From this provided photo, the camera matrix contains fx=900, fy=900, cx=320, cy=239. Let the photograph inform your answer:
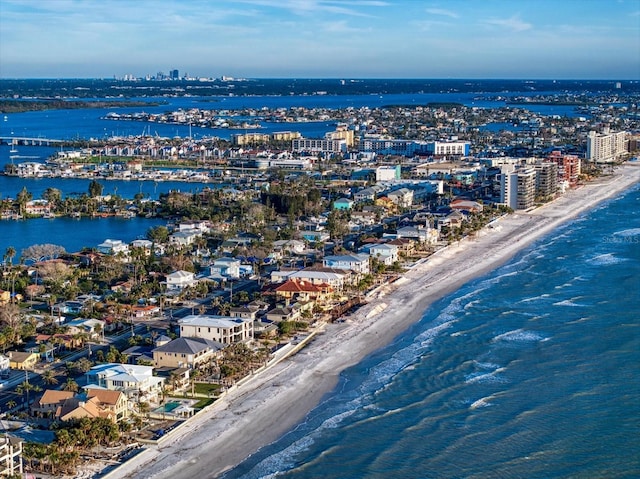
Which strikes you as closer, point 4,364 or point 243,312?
point 4,364

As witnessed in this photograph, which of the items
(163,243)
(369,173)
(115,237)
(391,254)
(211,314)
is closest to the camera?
(211,314)

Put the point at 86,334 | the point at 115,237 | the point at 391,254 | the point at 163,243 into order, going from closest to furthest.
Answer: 1. the point at 86,334
2. the point at 391,254
3. the point at 163,243
4. the point at 115,237

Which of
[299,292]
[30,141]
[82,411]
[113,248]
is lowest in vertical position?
[82,411]

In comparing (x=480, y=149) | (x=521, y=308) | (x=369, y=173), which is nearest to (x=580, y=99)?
(x=480, y=149)

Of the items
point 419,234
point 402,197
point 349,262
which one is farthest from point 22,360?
point 402,197

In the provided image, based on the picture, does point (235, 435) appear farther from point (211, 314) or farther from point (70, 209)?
point (70, 209)

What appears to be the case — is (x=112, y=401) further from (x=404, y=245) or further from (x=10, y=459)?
(x=404, y=245)

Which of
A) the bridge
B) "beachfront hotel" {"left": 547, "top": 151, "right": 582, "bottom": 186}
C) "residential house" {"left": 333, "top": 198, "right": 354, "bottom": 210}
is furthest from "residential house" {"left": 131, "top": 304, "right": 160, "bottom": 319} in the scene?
the bridge
